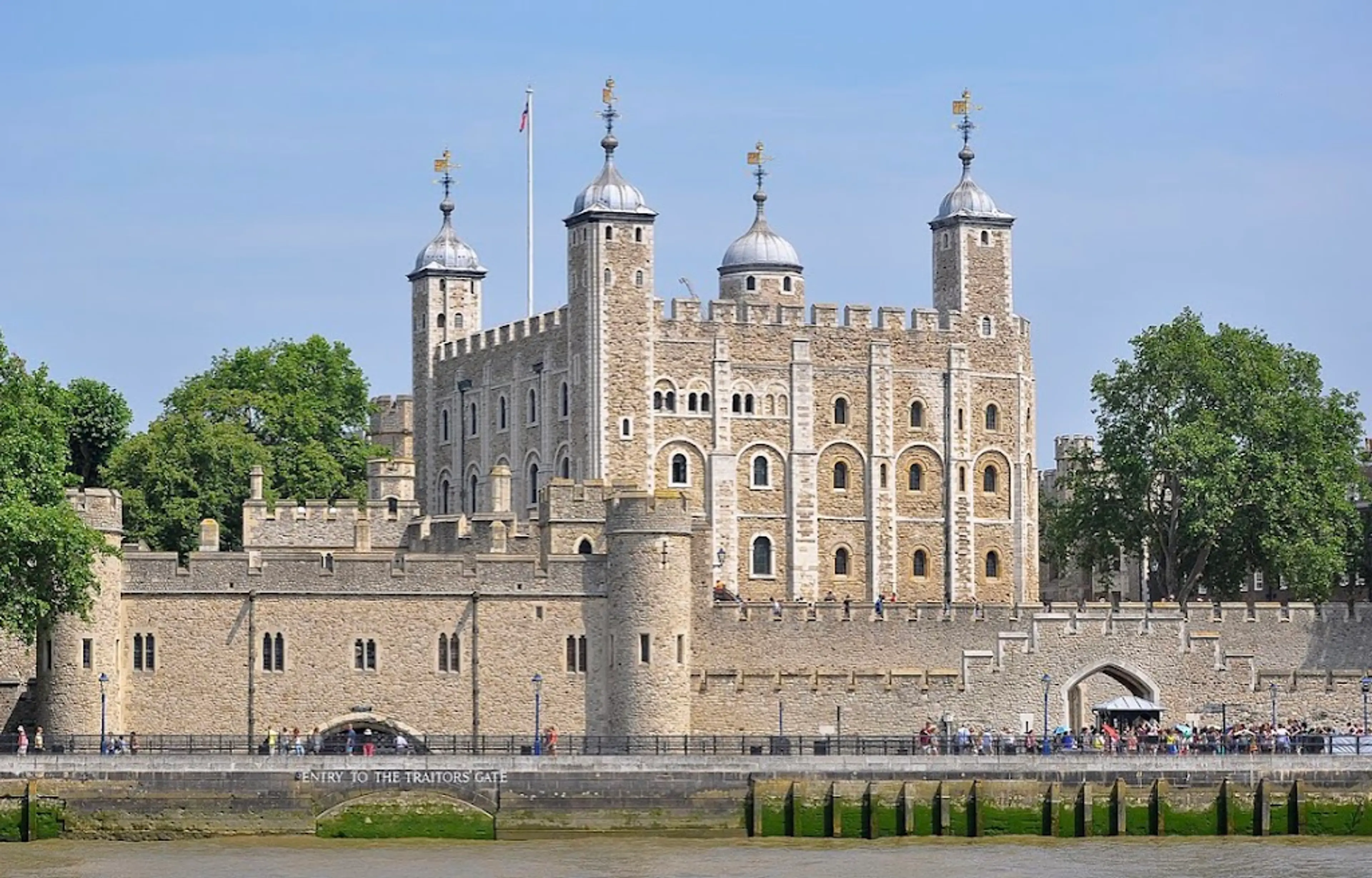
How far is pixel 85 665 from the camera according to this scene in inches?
3108

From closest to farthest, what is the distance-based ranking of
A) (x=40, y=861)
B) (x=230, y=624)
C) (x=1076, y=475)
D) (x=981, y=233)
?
(x=40, y=861)
(x=230, y=624)
(x=1076, y=475)
(x=981, y=233)

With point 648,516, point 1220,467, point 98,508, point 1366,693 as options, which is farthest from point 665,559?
point 1220,467

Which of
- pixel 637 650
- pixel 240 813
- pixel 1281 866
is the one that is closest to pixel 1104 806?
pixel 1281 866

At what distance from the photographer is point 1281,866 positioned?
7075 cm

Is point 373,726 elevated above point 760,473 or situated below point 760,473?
below

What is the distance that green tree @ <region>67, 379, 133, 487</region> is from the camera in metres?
105

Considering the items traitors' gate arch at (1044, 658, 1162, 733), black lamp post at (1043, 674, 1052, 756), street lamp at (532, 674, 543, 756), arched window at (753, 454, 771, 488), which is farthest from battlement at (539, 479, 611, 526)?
arched window at (753, 454, 771, 488)

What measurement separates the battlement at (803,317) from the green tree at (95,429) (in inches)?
579

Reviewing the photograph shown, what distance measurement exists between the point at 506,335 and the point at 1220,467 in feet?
72.6

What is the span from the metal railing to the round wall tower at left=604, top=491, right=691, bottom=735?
1244 millimetres

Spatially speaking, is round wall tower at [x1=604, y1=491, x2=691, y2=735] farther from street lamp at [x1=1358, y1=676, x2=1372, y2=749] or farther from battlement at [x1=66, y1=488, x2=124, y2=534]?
street lamp at [x1=1358, y1=676, x2=1372, y2=749]

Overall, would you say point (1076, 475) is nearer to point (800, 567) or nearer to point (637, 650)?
point (800, 567)

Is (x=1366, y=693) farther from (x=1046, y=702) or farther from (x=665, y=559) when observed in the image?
(x=665, y=559)

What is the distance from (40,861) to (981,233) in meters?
47.9
